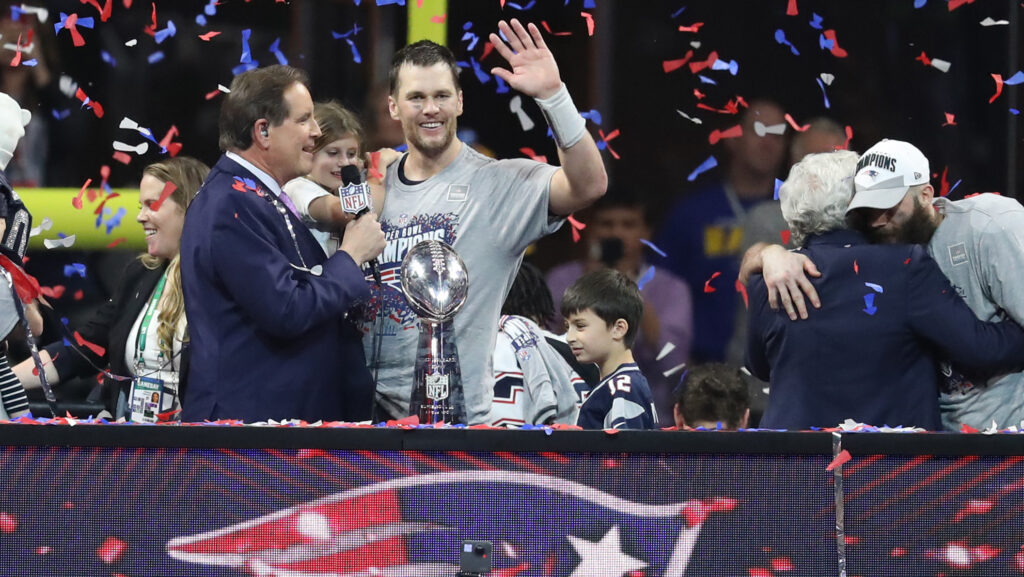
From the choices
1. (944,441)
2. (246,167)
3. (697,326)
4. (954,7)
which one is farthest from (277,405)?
(954,7)

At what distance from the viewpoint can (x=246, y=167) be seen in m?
2.98

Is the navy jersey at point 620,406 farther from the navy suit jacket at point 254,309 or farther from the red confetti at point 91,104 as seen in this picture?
the red confetti at point 91,104

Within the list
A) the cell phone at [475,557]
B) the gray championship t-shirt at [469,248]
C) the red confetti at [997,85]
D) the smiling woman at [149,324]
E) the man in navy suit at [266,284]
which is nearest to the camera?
the cell phone at [475,557]

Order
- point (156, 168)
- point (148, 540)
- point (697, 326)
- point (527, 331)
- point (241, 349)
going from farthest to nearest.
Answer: point (697, 326)
point (156, 168)
point (527, 331)
point (241, 349)
point (148, 540)

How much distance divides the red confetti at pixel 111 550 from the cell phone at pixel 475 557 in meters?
0.59

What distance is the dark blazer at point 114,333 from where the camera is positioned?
165 inches

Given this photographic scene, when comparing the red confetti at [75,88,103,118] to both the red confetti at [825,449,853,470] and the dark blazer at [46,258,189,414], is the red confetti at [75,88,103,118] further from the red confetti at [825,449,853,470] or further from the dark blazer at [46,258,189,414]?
the red confetti at [825,449,853,470]

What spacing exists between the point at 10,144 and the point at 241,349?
36.4 inches

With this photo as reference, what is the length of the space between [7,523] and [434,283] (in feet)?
3.04

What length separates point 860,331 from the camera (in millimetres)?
3084

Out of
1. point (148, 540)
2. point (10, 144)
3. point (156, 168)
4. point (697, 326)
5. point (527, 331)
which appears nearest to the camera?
point (148, 540)

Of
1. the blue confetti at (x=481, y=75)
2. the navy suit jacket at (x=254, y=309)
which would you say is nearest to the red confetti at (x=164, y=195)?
the navy suit jacket at (x=254, y=309)

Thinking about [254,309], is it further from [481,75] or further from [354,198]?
[481,75]

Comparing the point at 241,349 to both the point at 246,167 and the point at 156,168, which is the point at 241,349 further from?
the point at 156,168
